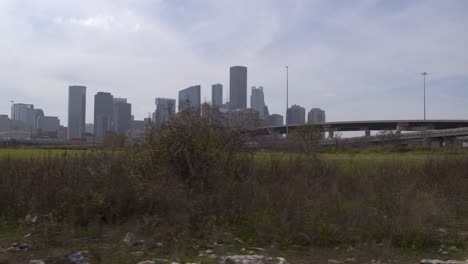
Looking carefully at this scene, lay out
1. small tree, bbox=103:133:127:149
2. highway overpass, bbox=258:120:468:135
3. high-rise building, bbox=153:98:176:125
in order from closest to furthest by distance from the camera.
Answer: high-rise building, bbox=153:98:176:125
small tree, bbox=103:133:127:149
highway overpass, bbox=258:120:468:135

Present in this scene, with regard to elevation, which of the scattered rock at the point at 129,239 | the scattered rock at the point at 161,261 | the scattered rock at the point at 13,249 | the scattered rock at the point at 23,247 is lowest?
the scattered rock at the point at 13,249

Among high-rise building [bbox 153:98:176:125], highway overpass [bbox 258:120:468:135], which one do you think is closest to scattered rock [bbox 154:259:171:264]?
high-rise building [bbox 153:98:176:125]

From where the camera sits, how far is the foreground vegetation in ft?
27.5

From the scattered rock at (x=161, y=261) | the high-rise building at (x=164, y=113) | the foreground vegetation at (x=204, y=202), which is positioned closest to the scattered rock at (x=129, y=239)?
the foreground vegetation at (x=204, y=202)

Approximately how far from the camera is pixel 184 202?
9.27 meters

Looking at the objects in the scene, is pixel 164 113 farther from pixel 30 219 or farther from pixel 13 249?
pixel 13 249

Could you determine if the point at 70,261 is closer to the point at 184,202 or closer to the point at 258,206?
the point at 184,202

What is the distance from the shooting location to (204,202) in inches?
378

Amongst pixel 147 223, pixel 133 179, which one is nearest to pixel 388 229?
pixel 147 223

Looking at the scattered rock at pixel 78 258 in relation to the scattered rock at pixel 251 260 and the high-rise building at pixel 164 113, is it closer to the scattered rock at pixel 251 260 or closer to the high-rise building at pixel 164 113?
the scattered rock at pixel 251 260

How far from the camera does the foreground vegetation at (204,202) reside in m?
8.38

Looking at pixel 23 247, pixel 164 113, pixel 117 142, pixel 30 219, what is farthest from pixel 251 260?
pixel 117 142

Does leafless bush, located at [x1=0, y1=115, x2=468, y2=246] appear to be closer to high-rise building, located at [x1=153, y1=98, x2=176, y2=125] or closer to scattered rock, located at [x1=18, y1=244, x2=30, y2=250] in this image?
high-rise building, located at [x1=153, y1=98, x2=176, y2=125]

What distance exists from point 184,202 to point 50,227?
8.40ft
